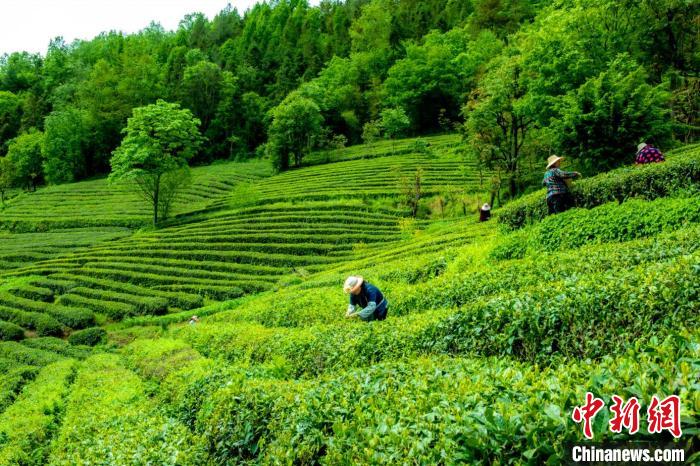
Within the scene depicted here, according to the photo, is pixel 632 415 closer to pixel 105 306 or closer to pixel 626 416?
pixel 626 416

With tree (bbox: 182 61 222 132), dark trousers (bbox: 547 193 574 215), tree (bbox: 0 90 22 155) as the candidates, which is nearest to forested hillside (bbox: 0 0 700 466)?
dark trousers (bbox: 547 193 574 215)

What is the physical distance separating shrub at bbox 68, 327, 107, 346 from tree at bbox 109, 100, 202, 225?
26649mm

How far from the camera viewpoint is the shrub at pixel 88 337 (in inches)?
1038

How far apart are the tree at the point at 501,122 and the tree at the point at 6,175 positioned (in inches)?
3123

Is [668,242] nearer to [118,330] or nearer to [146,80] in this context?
[118,330]

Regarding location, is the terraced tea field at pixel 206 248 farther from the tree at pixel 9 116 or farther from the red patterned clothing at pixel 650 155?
the tree at pixel 9 116

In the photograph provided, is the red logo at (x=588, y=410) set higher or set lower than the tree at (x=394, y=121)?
lower

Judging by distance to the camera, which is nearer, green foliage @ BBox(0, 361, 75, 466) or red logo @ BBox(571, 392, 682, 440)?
red logo @ BBox(571, 392, 682, 440)

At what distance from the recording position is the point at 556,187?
49.1 ft

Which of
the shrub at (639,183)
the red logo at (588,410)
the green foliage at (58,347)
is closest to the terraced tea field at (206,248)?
the green foliage at (58,347)

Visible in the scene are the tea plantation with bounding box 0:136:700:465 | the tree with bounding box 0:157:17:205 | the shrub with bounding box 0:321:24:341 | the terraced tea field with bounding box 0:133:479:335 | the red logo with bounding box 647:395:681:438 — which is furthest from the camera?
the tree with bounding box 0:157:17:205

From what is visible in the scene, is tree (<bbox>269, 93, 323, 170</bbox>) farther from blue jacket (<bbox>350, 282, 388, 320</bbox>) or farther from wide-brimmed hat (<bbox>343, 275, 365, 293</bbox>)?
wide-brimmed hat (<bbox>343, 275, 365, 293</bbox>)

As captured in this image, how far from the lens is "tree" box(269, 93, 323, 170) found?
7244cm

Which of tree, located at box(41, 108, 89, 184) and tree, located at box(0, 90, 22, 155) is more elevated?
tree, located at box(0, 90, 22, 155)
